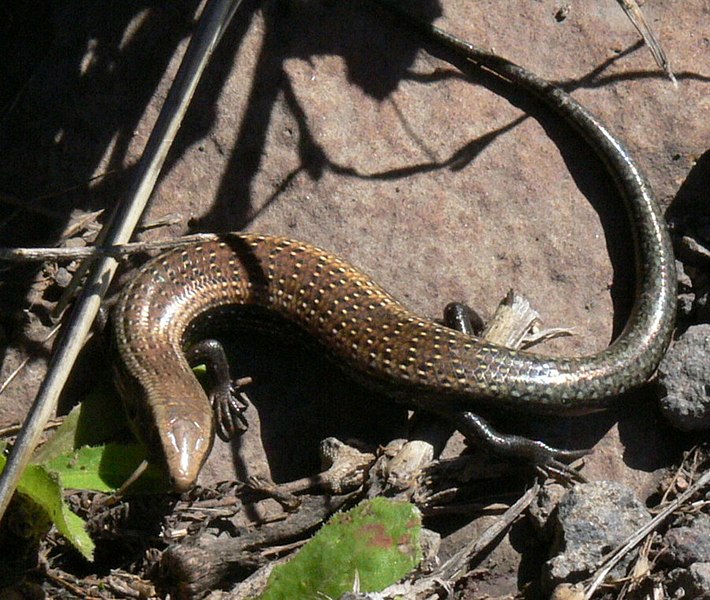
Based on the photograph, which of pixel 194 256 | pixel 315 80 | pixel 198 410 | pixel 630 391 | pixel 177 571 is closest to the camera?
pixel 177 571

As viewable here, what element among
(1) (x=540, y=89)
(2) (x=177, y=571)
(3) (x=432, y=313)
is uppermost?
(1) (x=540, y=89)

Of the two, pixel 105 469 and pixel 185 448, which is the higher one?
pixel 185 448

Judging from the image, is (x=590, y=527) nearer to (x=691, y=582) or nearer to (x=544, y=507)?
(x=544, y=507)

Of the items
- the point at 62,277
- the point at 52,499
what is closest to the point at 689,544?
the point at 52,499

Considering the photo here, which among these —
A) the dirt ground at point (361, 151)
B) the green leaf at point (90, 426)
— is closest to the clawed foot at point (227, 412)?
the dirt ground at point (361, 151)

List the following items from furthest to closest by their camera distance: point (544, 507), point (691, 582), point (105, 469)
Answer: point (544, 507)
point (105, 469)
point (691, 582)

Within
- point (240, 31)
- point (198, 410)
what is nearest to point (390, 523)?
point (198, 410)

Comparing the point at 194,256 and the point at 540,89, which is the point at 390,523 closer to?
the point at 194,256
